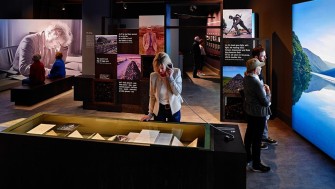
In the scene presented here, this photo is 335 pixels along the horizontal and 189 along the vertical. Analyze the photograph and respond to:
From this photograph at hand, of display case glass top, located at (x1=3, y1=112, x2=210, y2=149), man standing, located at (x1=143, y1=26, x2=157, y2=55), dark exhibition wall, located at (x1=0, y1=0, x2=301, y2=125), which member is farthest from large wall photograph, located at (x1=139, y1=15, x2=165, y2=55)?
display case glass top, located at (x1=3, y1=112, x2=210, y2=149)

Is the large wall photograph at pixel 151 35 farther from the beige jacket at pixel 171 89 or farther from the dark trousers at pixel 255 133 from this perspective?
the dark trousers at pixel 255 133

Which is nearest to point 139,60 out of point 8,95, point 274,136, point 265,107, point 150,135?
point 274,136

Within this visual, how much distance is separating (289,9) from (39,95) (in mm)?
6566

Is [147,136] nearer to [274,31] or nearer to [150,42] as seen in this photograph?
[150,42]

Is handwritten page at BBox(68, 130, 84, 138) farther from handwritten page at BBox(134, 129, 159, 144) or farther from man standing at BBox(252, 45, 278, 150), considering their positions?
man standing at BBox(252, 45, 278, 150)

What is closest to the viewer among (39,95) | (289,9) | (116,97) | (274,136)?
(274,136)

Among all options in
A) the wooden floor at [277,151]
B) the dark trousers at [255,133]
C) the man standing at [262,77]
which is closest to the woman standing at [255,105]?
the dark trousers at [255,133]

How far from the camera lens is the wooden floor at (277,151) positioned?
147 inches

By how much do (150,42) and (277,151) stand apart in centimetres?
352

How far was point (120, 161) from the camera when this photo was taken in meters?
2.53

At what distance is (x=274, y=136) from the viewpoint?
18.1ft

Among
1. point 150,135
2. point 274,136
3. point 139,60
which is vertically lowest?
point 274,136

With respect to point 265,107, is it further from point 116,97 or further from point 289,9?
point 116,97

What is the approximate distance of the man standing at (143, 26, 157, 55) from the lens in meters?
6.74
